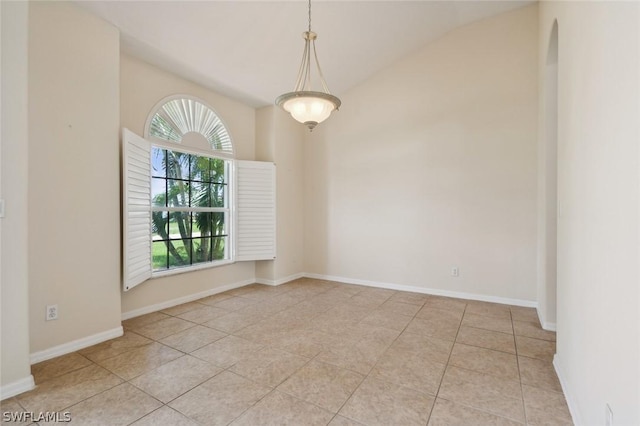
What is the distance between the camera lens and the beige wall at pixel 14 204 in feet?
6.47

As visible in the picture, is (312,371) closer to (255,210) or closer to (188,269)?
(188,269)

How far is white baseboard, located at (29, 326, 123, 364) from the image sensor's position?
2.46 metres

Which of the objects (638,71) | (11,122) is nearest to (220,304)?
(11,122)

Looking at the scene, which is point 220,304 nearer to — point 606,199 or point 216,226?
point 216,226

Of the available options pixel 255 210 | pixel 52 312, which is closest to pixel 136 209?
pixel 52 312

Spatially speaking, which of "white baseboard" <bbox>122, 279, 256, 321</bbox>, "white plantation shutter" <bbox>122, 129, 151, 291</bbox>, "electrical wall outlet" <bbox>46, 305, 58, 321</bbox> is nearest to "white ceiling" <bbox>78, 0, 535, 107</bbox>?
"white plantation shutter" <bbox>122, 129, 151, 291</bbox>

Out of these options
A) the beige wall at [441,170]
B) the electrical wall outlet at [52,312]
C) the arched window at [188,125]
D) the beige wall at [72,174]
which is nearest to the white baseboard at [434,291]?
the beige wall at [441,170]

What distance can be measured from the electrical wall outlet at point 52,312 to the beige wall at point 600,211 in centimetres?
370

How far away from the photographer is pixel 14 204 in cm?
203

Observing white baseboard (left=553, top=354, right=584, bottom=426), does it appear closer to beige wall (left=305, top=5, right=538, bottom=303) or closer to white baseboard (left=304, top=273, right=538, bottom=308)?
white baseboard (left=304, top=273, right=538, bottom=308)


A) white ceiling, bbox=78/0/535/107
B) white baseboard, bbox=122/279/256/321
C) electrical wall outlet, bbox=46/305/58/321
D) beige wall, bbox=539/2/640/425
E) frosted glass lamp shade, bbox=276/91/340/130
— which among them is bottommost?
white baseboard, bbox=122/279/256/321

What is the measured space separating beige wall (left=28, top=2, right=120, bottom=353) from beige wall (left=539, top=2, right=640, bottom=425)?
12.1 ft

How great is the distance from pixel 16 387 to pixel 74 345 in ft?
2.17

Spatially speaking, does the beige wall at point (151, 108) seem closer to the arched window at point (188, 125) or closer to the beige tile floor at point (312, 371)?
the arched window at point (188, 125)
